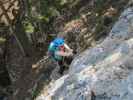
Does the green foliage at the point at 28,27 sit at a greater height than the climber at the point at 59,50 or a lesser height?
lesser

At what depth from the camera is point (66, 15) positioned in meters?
22.8

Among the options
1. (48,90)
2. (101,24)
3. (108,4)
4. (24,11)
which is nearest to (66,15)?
(24,11)

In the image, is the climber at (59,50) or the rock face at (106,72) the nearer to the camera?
the rock face at (106,72)

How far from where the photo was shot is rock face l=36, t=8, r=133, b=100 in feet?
29.9

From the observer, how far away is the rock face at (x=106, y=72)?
359 inches

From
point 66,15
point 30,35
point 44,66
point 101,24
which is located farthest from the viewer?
point 30,35

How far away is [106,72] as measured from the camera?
9.80 meters

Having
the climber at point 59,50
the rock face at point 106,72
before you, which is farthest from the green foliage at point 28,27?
the rock face at point 106,72

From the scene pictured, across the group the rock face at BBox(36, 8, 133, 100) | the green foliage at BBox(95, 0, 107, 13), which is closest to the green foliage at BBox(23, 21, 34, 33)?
the green foliage at BBox(95, 0, 107, 13)

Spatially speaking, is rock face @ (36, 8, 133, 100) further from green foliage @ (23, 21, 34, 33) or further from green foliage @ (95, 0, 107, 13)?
green foliage @ (23, 21, 34, 33)

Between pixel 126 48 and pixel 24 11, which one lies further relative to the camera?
pixel 24 11

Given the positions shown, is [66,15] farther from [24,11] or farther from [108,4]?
[108,4]

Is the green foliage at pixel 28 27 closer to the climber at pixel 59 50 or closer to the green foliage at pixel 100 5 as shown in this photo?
the green foliage at pixel 100 5

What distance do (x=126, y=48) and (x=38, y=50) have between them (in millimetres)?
13867
